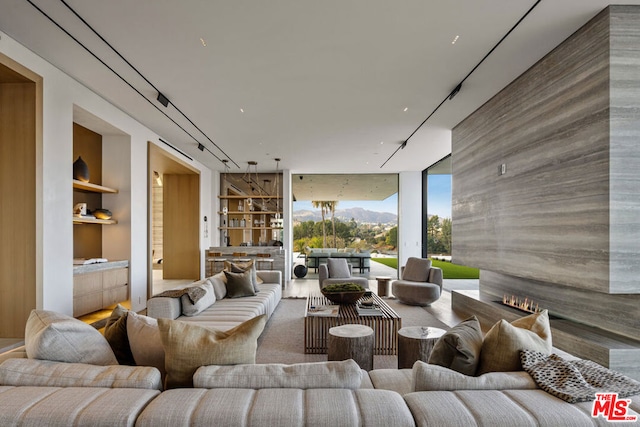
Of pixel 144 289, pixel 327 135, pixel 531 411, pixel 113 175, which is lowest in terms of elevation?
pixel 144 289

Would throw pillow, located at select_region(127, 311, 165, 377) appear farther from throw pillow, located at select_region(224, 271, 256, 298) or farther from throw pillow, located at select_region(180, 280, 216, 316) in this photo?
throw pillow, located at select_region(224, 271, 256, 298)

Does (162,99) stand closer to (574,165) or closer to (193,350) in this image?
(193,350)

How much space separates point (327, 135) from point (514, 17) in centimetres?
394

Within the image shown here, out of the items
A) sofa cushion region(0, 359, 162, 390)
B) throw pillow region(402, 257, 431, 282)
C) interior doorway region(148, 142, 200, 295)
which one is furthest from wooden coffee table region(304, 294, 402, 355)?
interior doorway region(148, 142, 200, 295)

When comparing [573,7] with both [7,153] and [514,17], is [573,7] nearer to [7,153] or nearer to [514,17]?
[514,17]

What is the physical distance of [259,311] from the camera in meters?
4.43

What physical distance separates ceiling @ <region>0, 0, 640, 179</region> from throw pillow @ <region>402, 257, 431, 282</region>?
8.26 ft

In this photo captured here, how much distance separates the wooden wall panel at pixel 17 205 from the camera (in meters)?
3.76

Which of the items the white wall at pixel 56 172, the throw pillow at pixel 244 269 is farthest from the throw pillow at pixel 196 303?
the white wall at pixel 56 172

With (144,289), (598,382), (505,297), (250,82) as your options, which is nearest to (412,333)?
(598,382)

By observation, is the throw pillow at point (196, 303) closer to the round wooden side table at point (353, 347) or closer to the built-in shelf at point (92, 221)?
the round wooden side table at point (353, 347)

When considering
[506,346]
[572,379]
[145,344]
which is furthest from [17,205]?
[572,379]

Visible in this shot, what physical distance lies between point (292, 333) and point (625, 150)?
3859 mm

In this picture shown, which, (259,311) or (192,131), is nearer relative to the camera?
(259,311)
